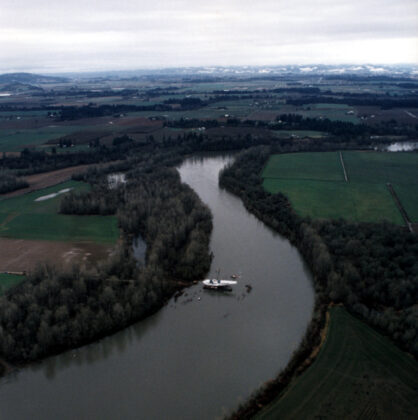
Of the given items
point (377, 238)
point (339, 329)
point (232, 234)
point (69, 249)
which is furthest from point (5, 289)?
point (377, 238)

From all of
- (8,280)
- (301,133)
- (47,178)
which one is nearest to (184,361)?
(8,280)

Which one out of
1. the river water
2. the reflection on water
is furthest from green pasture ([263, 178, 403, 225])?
the reflection on water

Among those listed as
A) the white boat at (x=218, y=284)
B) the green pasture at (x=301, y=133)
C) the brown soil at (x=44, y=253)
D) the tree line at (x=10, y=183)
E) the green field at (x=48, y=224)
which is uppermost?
the green pasture at (x=301, y=133)

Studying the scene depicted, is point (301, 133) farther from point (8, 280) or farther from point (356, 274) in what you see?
point (8, 280)

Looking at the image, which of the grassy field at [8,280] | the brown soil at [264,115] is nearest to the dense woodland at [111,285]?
the grassy field at [8,280]

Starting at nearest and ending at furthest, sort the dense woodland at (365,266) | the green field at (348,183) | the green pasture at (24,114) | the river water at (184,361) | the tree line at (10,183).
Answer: the river water at (184,361) < the dense woodland at (365,266) < the green field at (348,183) < the tree line at (10,183) < the green pasture at (24,114)

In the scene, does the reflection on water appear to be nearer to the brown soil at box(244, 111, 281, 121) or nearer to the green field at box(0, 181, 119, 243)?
the brown soil at box(244, 111, 281, 121)

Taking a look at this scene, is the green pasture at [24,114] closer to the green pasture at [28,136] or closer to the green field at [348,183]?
the green pasture at [28,136]
